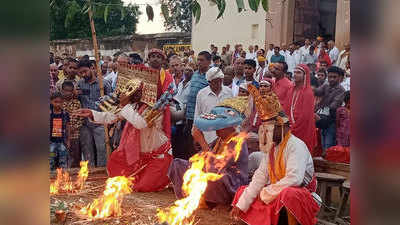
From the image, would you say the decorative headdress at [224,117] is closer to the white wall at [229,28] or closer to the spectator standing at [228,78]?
the spectator standing at [228,78]

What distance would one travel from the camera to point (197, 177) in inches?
213

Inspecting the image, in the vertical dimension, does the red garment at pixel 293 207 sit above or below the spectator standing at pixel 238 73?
below

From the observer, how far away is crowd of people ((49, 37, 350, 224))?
4.66 metres

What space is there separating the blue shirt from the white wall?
967cm

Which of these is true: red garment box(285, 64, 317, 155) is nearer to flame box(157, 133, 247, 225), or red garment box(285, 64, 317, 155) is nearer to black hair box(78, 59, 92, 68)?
flame box(157, 133, 247, 225)

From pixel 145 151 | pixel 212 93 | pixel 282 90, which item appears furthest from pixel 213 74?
pixel 145 151

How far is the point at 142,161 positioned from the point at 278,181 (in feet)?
8.58

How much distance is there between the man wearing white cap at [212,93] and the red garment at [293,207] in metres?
2.57

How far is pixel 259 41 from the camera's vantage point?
18094 mm

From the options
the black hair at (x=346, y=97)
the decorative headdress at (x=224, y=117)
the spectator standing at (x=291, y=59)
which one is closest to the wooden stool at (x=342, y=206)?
the decorative headdress at (x=224, y=117)

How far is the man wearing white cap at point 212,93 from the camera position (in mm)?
6977
